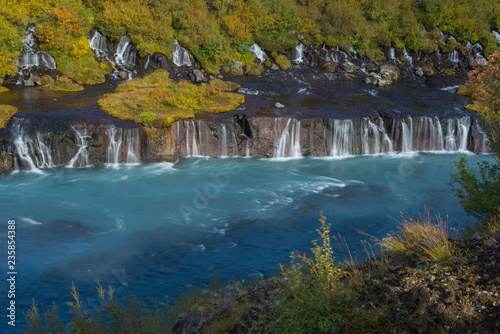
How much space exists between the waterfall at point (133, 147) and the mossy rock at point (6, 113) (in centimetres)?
527

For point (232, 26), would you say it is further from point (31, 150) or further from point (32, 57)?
point (31, 150)

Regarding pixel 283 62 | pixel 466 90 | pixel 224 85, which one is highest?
pixel 283 62

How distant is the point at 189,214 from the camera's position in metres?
14.5

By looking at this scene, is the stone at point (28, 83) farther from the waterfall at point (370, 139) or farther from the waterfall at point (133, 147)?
the waterfall at point (370, 139)

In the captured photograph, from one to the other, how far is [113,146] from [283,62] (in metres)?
17.2

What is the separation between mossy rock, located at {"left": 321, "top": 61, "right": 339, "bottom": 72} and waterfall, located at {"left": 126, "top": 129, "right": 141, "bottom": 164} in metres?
18.2

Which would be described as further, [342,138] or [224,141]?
[342,138]

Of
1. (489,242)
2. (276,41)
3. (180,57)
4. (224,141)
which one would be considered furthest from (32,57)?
(489,242)

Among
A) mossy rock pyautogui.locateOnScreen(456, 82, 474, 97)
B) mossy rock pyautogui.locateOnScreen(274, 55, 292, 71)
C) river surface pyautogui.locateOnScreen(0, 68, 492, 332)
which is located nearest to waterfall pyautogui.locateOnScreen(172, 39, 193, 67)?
mossy rock pyautogui.locateOnScreen(274, 55, 292, 71)

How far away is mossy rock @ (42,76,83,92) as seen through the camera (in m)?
24.8

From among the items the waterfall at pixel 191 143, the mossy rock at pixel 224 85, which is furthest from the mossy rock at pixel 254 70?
the waterfall at pixel 191 143

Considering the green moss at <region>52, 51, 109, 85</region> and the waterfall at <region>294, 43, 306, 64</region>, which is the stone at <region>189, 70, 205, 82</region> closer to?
the green moss at <region>52, 51, 109, 85</region>

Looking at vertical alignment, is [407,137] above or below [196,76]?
below

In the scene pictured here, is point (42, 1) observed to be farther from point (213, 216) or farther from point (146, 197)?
point (213, 216)
